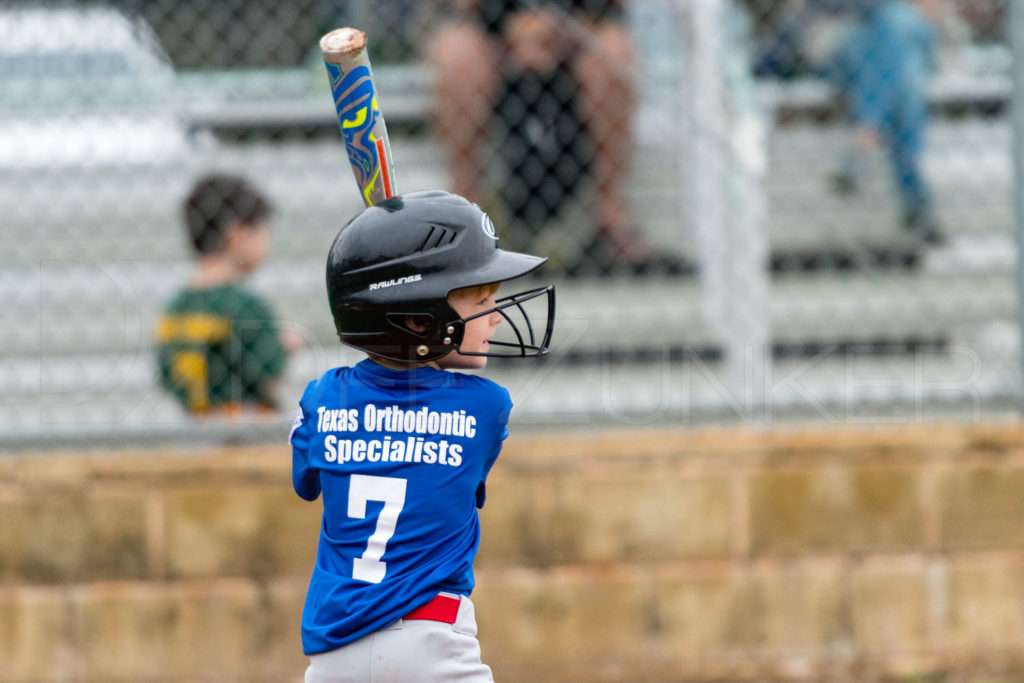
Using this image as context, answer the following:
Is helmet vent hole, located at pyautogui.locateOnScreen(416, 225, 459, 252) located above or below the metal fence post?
below

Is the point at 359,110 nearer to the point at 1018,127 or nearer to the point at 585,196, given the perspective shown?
the point at 585,196

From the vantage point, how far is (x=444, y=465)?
227 centimetres

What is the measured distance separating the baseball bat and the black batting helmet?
0.71 ft

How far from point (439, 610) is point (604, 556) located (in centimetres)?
184

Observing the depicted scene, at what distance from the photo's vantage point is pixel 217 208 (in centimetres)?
429

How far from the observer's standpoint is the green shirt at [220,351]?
417 cm

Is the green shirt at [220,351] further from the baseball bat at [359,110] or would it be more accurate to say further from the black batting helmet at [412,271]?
the black batting helmet at [412,271]

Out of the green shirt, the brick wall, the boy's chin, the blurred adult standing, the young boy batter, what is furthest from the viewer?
the blurred adult standing

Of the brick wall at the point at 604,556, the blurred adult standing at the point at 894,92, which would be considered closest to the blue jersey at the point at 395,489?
the brick wall at the point at 604,556

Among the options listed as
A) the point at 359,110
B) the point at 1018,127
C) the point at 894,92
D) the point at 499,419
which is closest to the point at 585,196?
the point at 894,92

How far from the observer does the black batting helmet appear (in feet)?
7.39

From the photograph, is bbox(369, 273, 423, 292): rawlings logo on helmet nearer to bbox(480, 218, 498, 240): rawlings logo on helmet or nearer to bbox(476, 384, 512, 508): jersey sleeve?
bbox(480, 218, 498, 240): rawlings logo on helmet

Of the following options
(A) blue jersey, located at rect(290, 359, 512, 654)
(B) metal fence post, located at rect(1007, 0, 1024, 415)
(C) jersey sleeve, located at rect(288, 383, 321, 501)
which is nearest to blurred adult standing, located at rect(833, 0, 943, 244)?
(B) metal fence post, located at rect(1007, 0, 1024, 415)

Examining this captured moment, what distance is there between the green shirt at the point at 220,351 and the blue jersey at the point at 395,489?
6.17 ft
